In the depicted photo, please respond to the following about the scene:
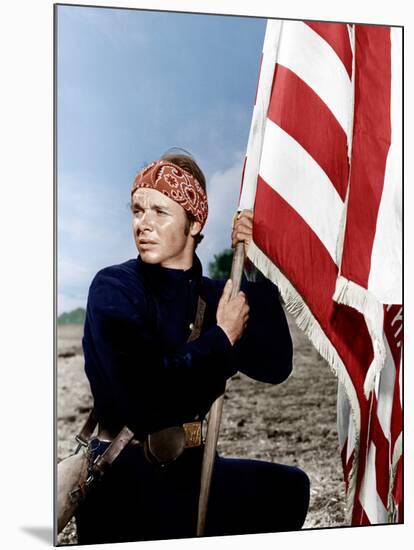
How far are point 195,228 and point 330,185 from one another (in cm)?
55

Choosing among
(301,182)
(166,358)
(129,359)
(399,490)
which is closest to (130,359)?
(129,359)

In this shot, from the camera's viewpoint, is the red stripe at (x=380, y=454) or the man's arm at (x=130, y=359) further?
the red stripe at (x=380, y=454)

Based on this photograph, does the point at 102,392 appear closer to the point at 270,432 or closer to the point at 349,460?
the point at 270,432

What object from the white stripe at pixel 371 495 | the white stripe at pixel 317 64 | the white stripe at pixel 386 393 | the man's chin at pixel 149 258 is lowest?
the white stripe at pixel 371 495

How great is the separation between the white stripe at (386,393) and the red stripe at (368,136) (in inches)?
16.1

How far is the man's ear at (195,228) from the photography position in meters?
3.90

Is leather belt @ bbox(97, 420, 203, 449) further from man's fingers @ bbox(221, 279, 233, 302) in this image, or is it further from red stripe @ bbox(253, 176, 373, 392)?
red stripe @ bbox(253, 176, 373, 392)

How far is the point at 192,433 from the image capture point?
387 centimetres

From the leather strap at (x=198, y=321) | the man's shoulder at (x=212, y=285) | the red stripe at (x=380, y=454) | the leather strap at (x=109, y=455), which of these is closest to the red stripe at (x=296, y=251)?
the man's shoulder at (x=212, y=285)

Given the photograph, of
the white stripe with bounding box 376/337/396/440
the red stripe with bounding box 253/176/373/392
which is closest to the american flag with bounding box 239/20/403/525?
the red stripe with bounding box 253/176/373/392

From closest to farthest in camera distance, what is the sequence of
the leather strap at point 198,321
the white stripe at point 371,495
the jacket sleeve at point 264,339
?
1. the leather strap at point 198,321
2. the jacket sleeve at point 264,339
3. the white stripe at point 371,495

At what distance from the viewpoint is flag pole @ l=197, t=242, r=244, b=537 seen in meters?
3.88

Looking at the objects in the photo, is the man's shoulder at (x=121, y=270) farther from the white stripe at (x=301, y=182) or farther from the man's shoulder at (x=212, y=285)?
the white stripe at (x=301, y=182)

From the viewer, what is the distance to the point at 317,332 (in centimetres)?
398
